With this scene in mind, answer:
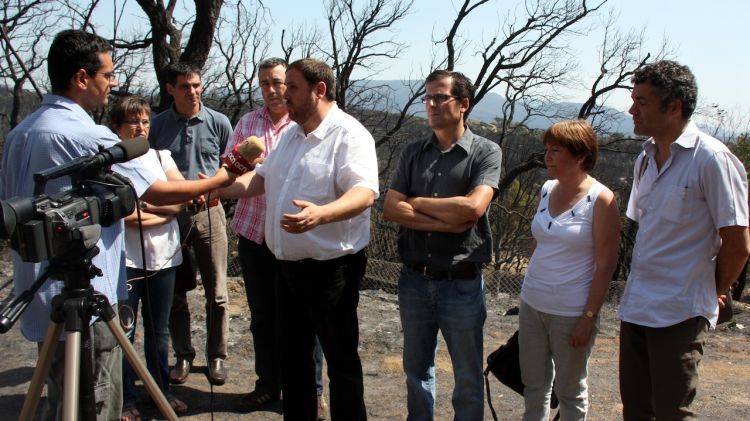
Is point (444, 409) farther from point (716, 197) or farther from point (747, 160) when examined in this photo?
point (747, 160)

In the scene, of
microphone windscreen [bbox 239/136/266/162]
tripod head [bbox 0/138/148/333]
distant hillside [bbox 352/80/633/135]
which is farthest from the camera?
distant hillside [bbox 352/80/633/135]

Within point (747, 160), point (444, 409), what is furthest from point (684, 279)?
point (747, 160)

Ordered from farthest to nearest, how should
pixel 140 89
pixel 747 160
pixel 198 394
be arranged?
pixel 747 160, pixel 140 89, pixel 198 394

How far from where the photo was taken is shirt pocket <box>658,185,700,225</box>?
8.98 ft

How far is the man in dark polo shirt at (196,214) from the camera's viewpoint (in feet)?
14.2

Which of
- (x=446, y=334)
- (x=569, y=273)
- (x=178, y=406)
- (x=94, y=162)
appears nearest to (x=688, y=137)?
(x=569, y=273)

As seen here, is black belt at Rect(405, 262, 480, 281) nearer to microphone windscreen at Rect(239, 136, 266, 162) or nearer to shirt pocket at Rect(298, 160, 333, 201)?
shirt pocket at Rect(298, 160, 333, 201)

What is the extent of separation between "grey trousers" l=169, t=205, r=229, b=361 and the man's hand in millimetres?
1639

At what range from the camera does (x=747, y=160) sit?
24.2 metres

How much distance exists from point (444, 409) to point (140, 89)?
13.8m

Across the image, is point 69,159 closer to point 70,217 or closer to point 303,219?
point 70,217

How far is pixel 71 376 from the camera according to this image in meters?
2.12

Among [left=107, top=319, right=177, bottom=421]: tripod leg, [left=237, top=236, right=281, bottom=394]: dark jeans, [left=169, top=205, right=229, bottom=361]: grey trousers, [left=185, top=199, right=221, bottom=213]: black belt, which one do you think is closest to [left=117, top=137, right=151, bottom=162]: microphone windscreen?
[left=107, top=319, right=177, bottom=421]: tripod leg

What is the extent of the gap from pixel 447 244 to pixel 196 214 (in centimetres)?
186
